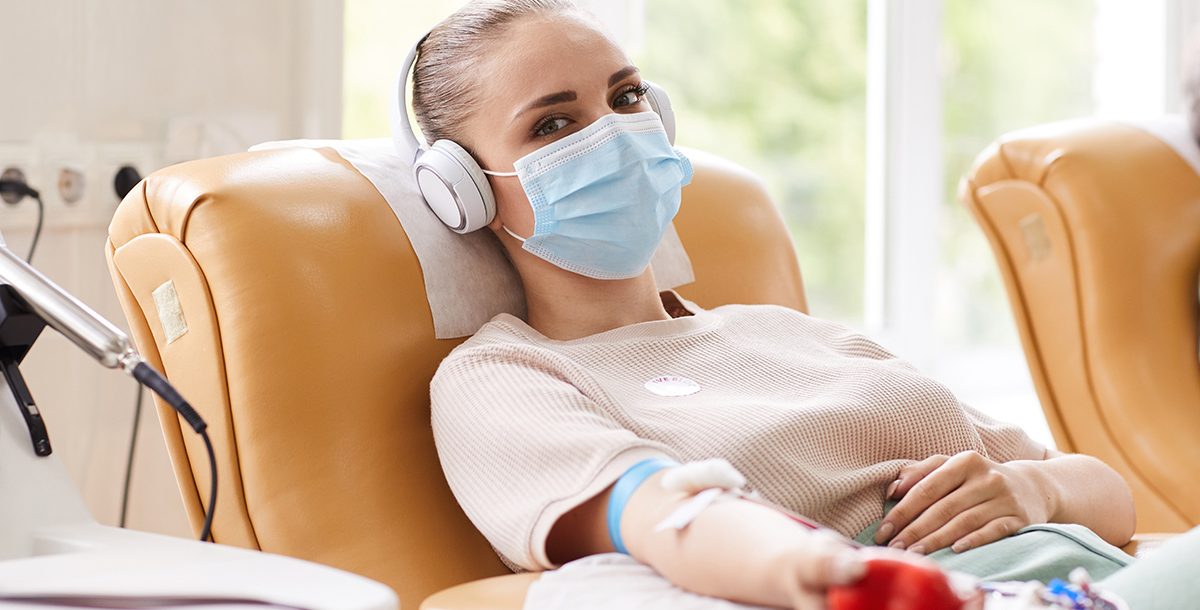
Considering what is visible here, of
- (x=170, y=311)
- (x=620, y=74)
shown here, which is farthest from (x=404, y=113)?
(x=170, y=311)

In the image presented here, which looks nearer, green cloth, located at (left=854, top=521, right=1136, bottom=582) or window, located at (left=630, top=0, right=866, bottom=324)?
green cloth, located at (left=854, top=521, right=1136, bottom=582)

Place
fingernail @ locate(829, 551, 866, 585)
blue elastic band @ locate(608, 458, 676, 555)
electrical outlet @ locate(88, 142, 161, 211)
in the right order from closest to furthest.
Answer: fingernail @ locate(829, 551, 866, 585) < blue elastic band @ locate(608, 458, 676, 555) < electrical outlet @ locate(88, 142, 161, 211)

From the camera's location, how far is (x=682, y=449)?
120cm

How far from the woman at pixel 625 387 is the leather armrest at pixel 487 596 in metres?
0.04

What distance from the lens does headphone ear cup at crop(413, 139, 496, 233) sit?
1.40 metres

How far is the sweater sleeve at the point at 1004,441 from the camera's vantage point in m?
1.46

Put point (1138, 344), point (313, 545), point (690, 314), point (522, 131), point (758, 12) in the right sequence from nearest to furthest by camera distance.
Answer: point (313, 545)
point (522, 131)
point (690, 314)
point (1138, 344)
point (758, 12)

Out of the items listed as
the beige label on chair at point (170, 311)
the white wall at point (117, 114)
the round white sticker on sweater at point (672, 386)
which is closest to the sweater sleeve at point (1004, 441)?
the round white sticker on sweater at point (672, 386)

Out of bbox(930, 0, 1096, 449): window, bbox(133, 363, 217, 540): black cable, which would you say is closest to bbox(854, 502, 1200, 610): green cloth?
bbox(133, 363, 217, 540): black cable

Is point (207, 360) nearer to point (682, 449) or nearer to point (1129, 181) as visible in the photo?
point (682, 449)

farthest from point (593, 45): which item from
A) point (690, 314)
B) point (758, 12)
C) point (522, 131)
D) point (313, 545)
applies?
point (758, 12)

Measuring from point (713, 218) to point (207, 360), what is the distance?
0.80 m

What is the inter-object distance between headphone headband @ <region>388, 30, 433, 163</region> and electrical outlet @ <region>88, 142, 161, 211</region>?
0.77m

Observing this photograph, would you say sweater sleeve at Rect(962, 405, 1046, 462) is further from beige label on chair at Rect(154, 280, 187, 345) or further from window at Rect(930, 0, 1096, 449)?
window at Rect(930, 0, 1096, 449)
